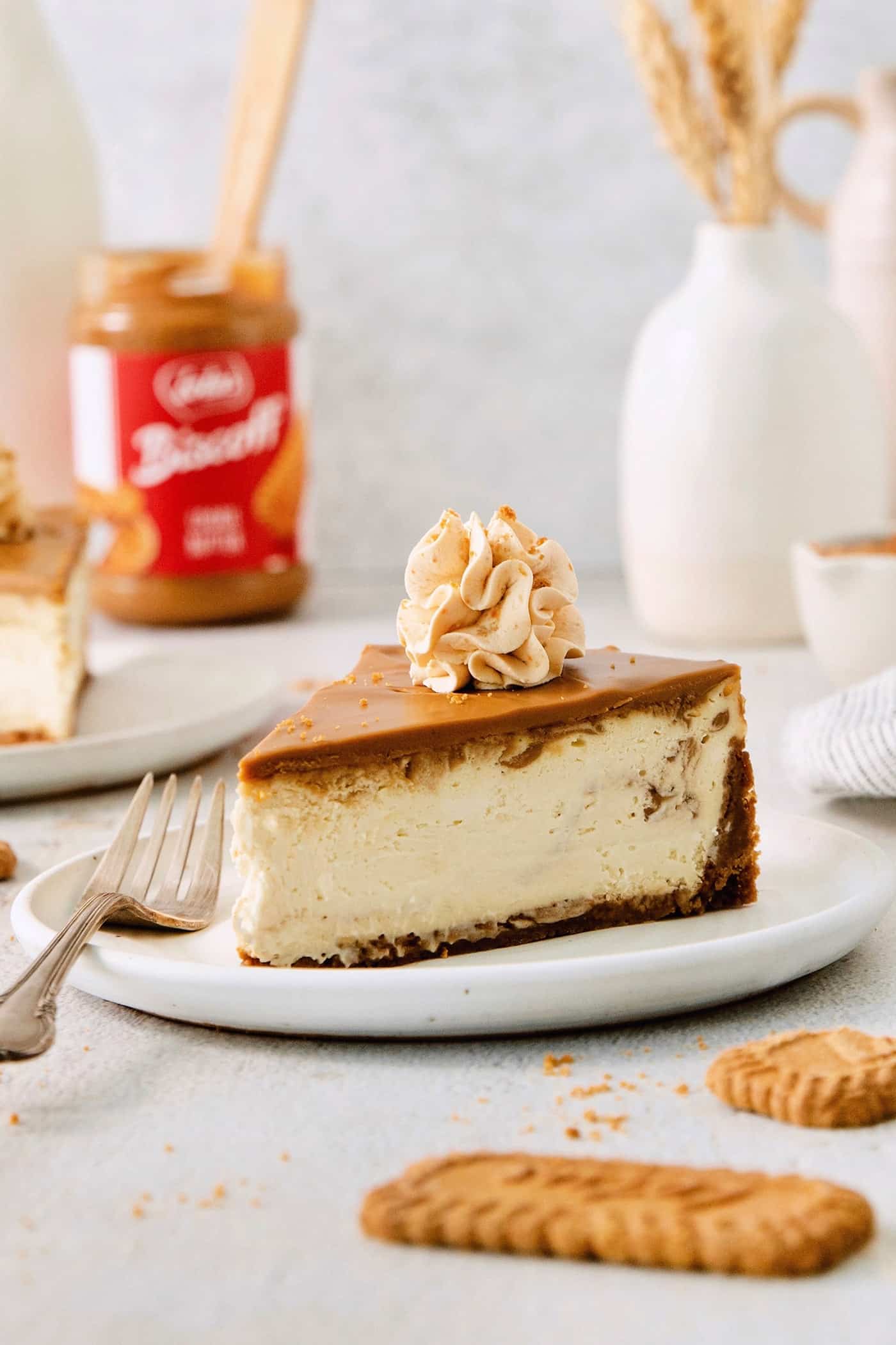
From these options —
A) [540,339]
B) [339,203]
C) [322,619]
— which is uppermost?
[339,203]

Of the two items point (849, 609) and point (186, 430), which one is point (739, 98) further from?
point (186, 430)

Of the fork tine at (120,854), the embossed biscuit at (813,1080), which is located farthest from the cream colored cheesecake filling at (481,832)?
the embossed biscuit at (813,1080)

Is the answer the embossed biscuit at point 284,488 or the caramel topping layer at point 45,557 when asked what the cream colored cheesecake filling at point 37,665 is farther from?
the embossed biscuit at point 284,488

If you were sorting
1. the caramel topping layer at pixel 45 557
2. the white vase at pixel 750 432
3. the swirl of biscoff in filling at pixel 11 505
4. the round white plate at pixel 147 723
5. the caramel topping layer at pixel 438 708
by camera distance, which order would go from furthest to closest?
1. the white vase at pixel 750 432
2. the swirl of biscoff in filling at pixel 11 505
3. the caramel topping layer at pixel 45 557
4. the round white plate at pixel 147 723
5. the caramel topping layer at pixel 438 708

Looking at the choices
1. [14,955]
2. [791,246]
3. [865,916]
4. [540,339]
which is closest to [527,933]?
[865,916]

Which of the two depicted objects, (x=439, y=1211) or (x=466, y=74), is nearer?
(x=439, y=1211)

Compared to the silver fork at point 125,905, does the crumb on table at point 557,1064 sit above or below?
below

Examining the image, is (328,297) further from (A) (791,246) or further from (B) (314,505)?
(A) (791,246)
